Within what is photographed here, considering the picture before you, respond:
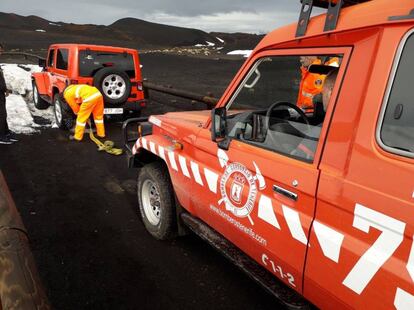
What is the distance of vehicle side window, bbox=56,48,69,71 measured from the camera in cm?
839

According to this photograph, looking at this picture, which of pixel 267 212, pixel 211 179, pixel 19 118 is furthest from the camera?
pixel 19 118

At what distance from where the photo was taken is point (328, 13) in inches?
77.3

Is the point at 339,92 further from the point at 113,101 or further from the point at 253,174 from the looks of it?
A: the point at 113,101

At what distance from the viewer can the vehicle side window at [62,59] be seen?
8391 mm

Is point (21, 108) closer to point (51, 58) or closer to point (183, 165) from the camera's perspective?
point (51, 58)

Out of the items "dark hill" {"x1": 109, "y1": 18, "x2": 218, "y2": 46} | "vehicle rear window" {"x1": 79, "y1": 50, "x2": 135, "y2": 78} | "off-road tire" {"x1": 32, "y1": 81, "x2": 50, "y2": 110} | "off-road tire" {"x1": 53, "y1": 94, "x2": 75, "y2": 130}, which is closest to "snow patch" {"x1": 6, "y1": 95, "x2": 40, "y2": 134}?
"off-road tire" {"x1": 32, "y1": 81, "x2": 50, "y2": 110}

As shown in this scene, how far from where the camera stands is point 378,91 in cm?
169

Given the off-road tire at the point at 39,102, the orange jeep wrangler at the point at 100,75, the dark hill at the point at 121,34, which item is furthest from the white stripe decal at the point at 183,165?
the dark hill at the point at 121,34

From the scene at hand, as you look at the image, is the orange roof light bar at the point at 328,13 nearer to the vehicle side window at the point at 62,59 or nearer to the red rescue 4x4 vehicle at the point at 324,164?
the red rescue 4x4 vehicle at the point at 324,164

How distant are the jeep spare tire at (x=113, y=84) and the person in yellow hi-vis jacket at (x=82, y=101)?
1.60 feet

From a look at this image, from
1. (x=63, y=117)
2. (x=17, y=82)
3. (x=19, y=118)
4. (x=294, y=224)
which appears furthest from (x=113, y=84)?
(x=294, y=224)

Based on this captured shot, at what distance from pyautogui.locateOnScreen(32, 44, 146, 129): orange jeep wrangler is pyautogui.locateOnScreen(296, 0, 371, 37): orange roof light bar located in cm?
649

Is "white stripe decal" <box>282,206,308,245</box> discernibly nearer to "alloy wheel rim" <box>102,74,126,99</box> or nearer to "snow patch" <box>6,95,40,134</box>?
"alloy wheel rim" <box>102,74,126,99</box>

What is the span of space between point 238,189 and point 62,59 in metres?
7.52
